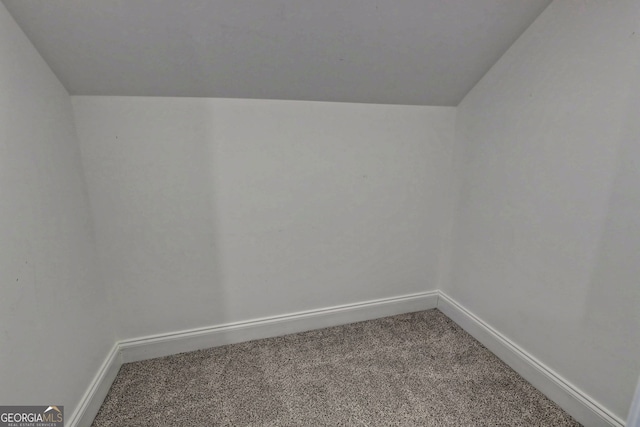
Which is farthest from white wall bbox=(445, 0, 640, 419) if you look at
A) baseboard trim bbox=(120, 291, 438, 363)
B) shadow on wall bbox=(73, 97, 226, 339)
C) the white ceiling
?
shadow on wall bbox=(73, 97, 226, 339)

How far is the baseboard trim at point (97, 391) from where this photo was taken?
4.05ft

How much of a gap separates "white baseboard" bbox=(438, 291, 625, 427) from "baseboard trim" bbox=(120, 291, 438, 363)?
1.05 feet

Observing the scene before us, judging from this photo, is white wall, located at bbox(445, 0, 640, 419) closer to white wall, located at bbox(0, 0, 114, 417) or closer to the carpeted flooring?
the carpeted flooring

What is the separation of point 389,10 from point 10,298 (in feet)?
5.37

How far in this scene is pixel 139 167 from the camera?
4.87 ft

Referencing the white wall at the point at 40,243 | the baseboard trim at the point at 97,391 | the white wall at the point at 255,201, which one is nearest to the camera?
the white wall at the point at 40,243

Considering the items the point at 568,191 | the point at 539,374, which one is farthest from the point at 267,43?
the point at 539,374

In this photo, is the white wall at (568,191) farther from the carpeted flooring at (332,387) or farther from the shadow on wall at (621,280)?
the carpeted flooring at (332,387)

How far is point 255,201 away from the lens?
1.69 meters

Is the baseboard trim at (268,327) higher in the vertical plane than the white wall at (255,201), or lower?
lower

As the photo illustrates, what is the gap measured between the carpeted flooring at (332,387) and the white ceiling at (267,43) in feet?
4.49

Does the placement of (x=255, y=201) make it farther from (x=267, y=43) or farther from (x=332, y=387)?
(x=332, y=387)

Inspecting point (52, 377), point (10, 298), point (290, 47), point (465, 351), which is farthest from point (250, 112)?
point (465, 351)

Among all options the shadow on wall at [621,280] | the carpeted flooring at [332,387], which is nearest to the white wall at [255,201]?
the carpeted flooring at [332,387]
